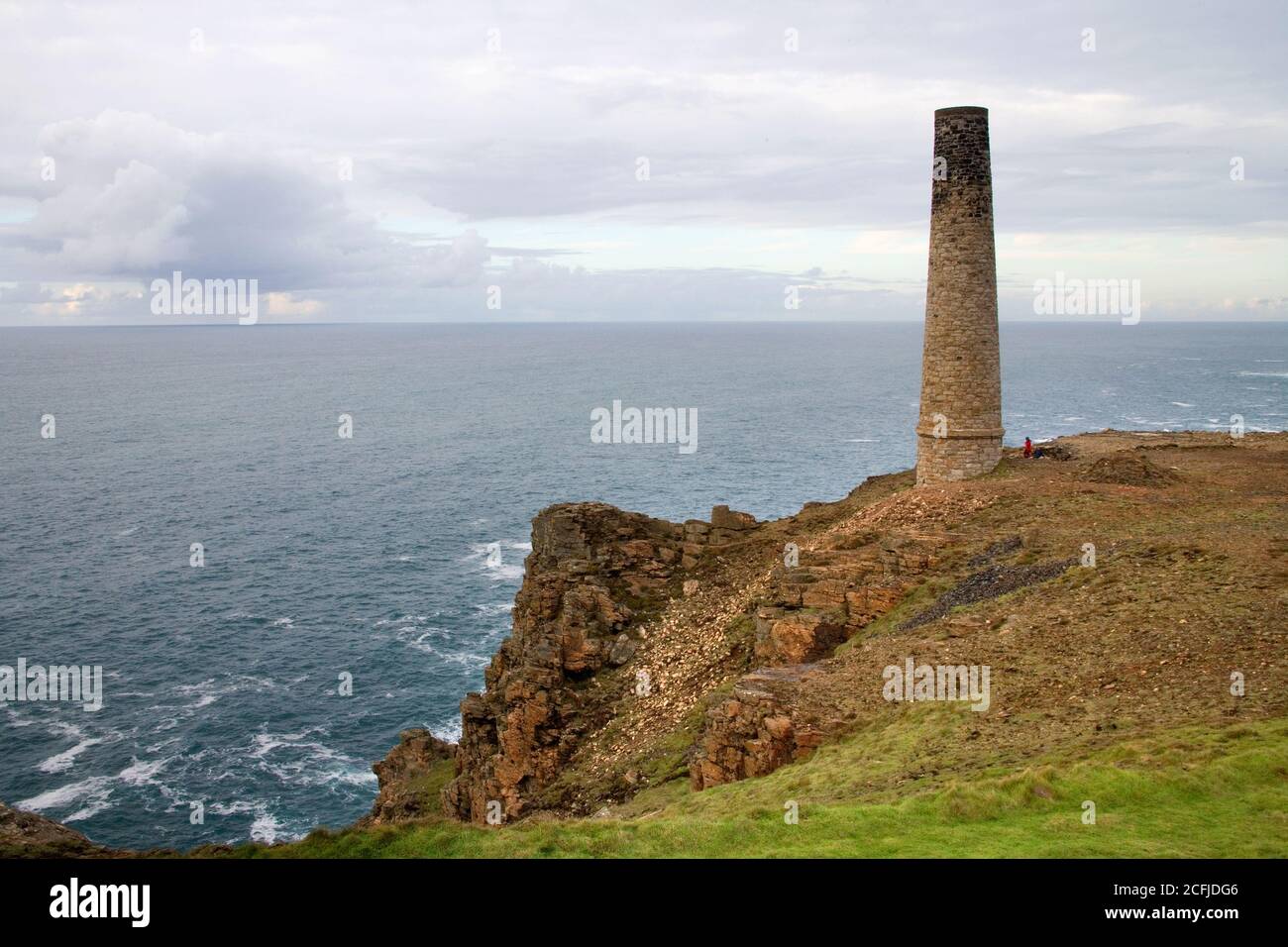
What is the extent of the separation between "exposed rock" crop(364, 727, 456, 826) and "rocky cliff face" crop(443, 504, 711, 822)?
143 centimetres

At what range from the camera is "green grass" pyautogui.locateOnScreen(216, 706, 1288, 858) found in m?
15.6

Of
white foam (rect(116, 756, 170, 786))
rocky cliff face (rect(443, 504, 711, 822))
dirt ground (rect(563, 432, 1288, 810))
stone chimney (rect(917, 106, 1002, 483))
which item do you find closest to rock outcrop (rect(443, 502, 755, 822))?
rocky cliff face (rect(443, 504, 711, 822))

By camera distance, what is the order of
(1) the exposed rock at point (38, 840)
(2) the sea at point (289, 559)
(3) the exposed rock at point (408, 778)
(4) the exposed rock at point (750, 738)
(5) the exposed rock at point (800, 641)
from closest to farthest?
(1) the exposed rock at point (38, 840)
(4) the exposed rock at point (750, 738)
(5) the exposed rock at point (800, 641)
(3) the exposed rock at point (408, 778)
(2) the sea at point (289, 559)

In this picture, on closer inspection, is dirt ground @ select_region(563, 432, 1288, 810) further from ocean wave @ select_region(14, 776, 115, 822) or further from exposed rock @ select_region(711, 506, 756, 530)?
ocean wave @ select_region(14, 776, 115, 822)

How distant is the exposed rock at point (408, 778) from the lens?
36625 millimetres

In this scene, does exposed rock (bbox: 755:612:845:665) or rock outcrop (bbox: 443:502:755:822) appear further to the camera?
rock outcrop (bbox: 443:502:755:822)

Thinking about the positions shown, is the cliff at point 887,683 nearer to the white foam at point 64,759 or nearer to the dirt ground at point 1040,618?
the dirt ground at point 1040,618

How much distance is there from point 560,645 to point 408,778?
1001 cm

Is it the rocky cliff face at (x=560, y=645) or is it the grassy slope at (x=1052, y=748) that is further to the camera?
the rocky cliff face at (x=560, y=645)

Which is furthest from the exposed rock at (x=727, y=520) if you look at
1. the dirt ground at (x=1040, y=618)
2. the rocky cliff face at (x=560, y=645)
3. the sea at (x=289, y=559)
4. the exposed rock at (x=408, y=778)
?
the sea at (x=289, y=559)

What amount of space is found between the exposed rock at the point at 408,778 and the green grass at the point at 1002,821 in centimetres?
1962

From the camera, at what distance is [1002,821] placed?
16703mm
